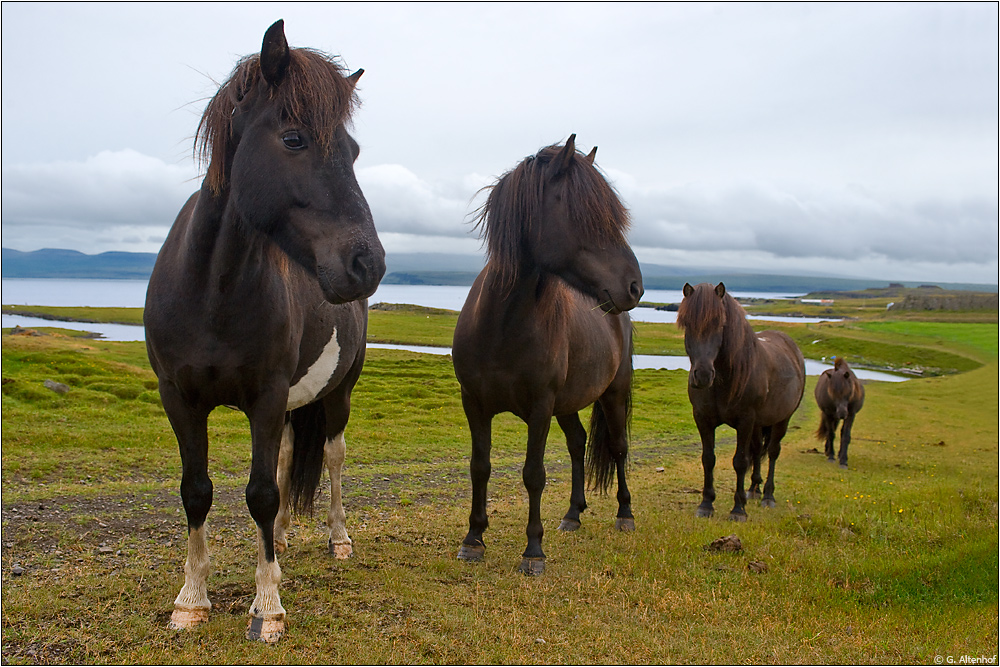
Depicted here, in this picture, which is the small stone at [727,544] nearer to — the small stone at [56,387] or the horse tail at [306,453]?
the horse tail at [306,453]

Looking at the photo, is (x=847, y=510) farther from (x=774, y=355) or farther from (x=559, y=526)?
(x=559, y=526)

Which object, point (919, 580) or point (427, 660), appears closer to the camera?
point (427, 660)

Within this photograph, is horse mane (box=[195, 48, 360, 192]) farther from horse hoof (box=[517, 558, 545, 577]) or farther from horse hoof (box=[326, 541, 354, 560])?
horse hoof (box=[517, 558, 545, 577])

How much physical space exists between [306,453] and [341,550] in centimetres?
89

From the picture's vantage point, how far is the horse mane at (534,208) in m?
4.62

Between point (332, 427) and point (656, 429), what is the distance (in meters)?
14.2

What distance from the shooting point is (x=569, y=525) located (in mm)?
6738

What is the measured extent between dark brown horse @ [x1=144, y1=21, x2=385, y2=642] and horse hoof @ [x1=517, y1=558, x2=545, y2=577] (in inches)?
79.3

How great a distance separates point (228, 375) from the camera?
3.62m

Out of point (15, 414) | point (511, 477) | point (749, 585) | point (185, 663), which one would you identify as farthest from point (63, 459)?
point (749, 585)

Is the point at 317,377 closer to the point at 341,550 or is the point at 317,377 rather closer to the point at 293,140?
the point at 341,550

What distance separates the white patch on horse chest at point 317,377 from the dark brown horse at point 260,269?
2cm

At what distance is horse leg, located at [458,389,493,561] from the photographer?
543 centimetres

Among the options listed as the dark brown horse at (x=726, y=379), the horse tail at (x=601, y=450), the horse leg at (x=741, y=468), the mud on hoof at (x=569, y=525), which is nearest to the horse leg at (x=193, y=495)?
the mud on hoof at (x=569, y=525)
